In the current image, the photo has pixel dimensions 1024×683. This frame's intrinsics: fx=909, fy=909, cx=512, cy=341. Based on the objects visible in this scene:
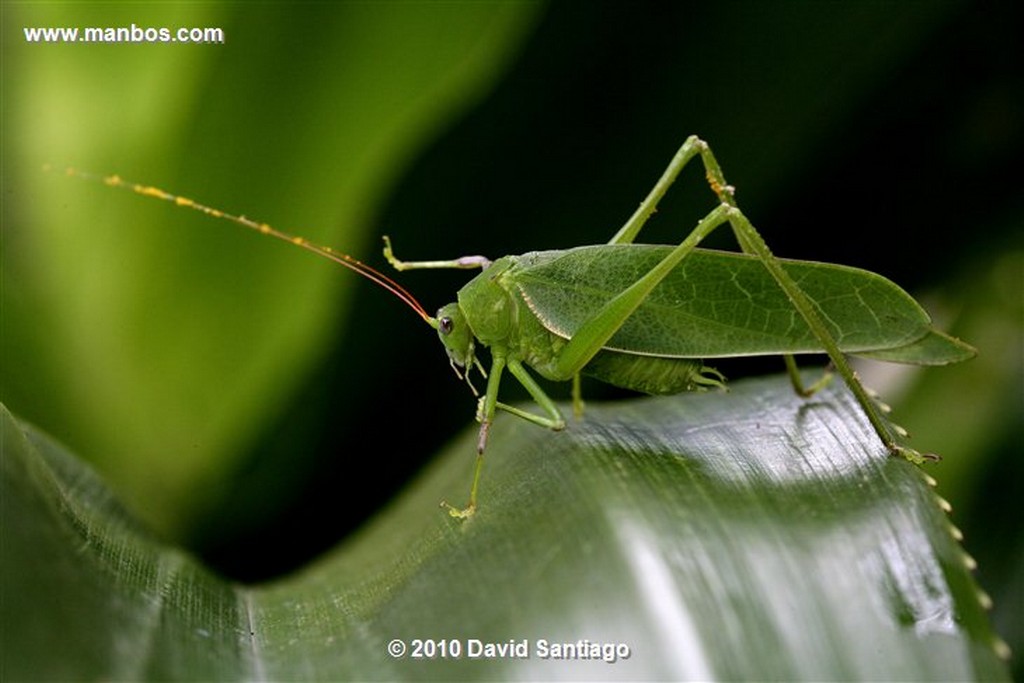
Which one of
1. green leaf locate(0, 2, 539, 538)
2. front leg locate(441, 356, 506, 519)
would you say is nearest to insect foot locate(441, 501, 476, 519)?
front leg locate(441, 356, 506, 519)

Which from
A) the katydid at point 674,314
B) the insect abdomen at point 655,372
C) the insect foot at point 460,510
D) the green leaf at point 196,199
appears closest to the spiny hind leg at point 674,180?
the katydid at point 674,314

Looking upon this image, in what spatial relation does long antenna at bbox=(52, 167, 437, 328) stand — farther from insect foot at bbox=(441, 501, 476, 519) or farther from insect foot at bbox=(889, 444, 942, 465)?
insect foot at bbox=(889, 444, 942, 465)

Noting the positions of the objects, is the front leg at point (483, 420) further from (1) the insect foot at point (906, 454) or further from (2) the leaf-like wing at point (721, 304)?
(1) the insect foot at point (906, 454)

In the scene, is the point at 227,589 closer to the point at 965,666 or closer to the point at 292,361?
the point at 292,361

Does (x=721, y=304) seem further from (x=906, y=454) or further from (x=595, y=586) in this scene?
(x=595, y=586)

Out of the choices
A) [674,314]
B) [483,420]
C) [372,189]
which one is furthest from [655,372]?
[372,189]

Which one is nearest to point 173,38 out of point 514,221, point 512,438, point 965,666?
point 514,221
